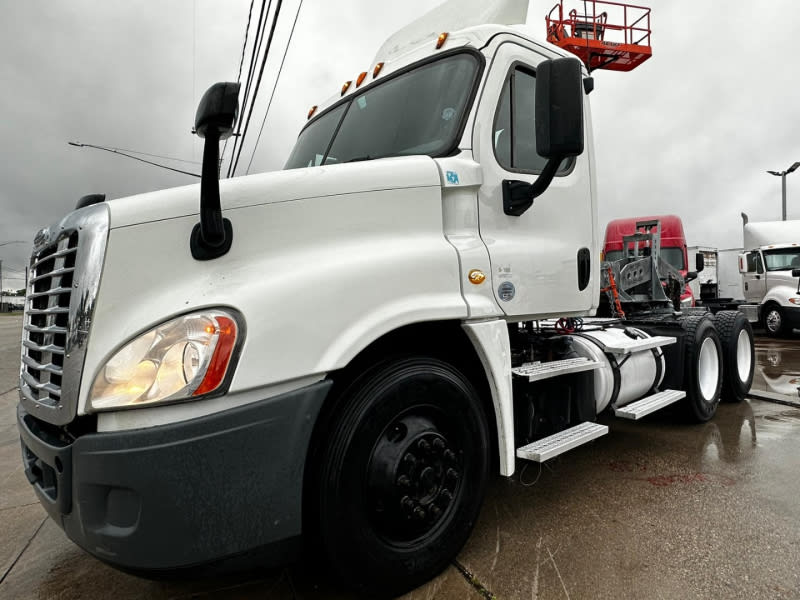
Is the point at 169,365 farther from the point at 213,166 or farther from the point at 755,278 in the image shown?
the point at 755,278

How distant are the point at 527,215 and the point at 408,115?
0.82 metres

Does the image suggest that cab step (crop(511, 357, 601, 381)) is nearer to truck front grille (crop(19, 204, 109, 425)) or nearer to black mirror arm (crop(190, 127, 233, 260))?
black mirror arm (crop(190, 127, 233, 260))

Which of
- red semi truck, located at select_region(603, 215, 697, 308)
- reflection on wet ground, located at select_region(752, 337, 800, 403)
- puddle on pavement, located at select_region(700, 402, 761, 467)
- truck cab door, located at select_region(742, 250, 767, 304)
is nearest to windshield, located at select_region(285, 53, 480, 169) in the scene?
puddle on pavement, located at select_region(700, 402, 761, 467)

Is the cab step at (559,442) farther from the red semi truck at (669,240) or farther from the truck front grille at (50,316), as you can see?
the red semi truck at (669,240)

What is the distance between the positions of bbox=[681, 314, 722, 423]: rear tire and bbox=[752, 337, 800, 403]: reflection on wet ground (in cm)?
137

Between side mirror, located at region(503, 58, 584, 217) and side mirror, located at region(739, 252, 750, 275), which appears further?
side mirror, located at region(739, 252, 750, 275)

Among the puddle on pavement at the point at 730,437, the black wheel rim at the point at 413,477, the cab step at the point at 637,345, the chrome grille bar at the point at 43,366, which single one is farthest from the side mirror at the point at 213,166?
the puddle on pavement at the point at 730,437

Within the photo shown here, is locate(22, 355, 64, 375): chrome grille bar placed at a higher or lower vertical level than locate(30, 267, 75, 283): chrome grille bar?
lower

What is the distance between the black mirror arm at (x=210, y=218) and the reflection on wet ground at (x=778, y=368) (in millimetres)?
6398

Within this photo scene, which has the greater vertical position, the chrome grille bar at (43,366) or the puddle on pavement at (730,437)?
the chrome grille bar at (43,366)

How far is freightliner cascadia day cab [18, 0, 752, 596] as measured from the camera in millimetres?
1643

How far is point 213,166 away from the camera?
1695mm

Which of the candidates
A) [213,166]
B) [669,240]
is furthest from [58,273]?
[669,240]

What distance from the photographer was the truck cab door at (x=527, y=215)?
2539mm
